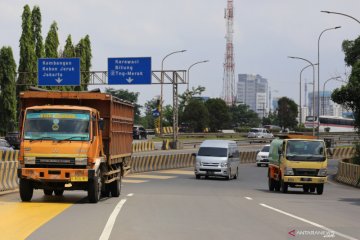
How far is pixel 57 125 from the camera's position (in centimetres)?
1941

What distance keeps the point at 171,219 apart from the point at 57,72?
42905 mm

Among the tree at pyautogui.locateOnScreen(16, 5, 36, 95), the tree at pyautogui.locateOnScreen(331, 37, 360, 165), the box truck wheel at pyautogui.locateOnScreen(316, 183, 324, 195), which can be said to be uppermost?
the tree at pyautogui.locateOnScreen(16, 5, 36, 95)

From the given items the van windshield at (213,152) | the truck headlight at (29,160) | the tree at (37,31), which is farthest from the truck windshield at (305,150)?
the tree at (37,31)

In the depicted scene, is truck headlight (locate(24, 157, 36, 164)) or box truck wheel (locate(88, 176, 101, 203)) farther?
box truck wheel (locate(88, 176, 101, 203))

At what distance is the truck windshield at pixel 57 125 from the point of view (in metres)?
19.3

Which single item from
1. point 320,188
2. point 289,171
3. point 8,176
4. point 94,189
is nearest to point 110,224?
point 94,189

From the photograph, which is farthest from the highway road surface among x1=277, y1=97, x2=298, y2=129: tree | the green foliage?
the green foliage

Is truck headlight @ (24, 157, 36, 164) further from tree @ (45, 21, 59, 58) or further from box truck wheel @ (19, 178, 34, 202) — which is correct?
tree @ (45, 21, 59, 58)

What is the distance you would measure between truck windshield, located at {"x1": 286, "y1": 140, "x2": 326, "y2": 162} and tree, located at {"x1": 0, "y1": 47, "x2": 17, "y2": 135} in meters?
48.4

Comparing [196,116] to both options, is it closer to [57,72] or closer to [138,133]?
[138,133]

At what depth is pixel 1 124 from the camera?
74.6 meters

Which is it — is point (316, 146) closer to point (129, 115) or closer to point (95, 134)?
point (129, 115)

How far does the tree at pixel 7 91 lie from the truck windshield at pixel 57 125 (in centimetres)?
5394

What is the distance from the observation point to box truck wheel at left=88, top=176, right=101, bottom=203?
63.6 ft
